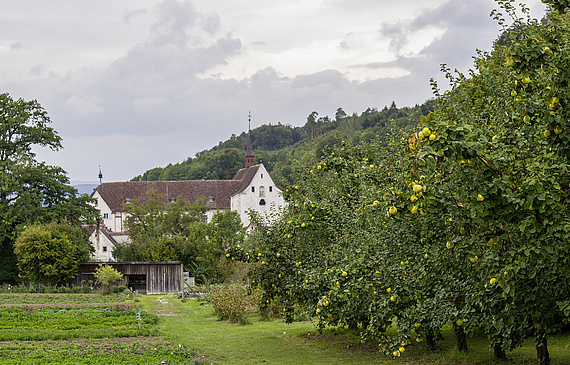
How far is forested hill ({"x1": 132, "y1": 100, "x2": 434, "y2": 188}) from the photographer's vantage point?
105 metres

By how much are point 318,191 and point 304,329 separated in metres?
6.59

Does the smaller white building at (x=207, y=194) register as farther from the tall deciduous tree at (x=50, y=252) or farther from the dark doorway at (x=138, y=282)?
the tall deciduous tree at (x=50, y=252)

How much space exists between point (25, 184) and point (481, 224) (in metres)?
44.3

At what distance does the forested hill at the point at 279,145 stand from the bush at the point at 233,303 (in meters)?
63.8

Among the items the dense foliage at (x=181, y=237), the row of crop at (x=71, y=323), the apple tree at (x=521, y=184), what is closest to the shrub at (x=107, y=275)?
the dense foliage at (x=181, y=237)

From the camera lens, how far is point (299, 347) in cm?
1633

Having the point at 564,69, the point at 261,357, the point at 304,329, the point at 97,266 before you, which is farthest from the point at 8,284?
the point at 564,69

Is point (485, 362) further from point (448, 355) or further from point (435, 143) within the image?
point (435, 143)

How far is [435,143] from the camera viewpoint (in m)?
5.48

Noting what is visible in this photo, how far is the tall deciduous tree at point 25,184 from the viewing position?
42.9 meters

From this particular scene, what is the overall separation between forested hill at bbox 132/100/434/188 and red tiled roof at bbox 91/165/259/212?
9.33m

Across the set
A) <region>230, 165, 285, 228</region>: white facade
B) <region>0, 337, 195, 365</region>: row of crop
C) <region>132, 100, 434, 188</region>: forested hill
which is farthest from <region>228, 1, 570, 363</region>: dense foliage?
<region>132, 100, 434, 188</region>: forested hill

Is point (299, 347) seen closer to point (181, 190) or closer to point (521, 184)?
point (521, 184)

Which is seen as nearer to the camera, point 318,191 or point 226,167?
point 318,191
